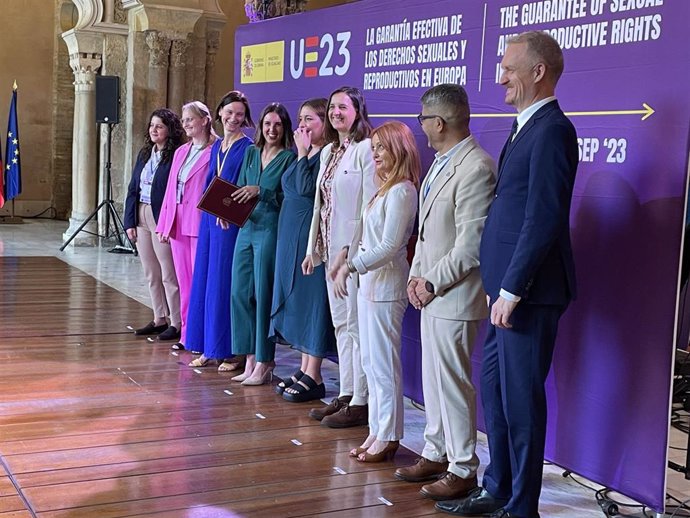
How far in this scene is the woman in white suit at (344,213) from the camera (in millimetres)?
3908

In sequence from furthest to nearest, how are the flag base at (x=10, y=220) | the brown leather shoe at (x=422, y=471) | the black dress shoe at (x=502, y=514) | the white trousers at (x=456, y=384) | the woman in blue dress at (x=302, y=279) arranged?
the flag base at (x=10, y=220)
the woman in blue dress at (x=302, y=279)
the brown leather shoe at (x=422, y=471)
the white trousers at (x=456, y=384)
the black dress shoe at (x=502, y=514)

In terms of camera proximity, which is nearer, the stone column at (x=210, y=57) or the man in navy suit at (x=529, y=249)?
the man in navy suit at (x=529, y=249)

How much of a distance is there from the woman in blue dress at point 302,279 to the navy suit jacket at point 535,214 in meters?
1.54

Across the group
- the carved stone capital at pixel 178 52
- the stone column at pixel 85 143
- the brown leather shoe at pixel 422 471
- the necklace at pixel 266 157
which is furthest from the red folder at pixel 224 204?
the stone column at pixel 85 143

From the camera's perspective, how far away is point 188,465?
3.51 meters

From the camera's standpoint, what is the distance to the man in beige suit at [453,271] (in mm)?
3125

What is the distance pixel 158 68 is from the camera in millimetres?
10453

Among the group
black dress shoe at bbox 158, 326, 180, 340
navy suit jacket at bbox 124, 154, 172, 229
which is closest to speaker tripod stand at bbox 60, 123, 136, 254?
navy suit jacket at bbox 124, 154, 172, 229

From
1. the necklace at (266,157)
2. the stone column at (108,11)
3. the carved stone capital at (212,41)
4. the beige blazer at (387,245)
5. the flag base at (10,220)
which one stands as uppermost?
the stone column at (108,11)

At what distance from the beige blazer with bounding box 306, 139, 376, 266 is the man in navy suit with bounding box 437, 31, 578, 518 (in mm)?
1006

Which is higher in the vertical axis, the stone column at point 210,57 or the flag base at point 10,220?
the stone column at point 210,57

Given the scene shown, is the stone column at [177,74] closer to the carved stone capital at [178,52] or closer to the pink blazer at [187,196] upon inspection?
the carved stone capital at [178,52]

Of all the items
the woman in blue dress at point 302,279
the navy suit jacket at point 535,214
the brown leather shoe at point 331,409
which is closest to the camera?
the navy suit jacket at point 535,214

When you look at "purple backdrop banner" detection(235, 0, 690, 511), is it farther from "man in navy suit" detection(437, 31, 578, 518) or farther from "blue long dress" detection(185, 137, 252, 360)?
"blue long dress" detection(185, 137, 252, 360)
